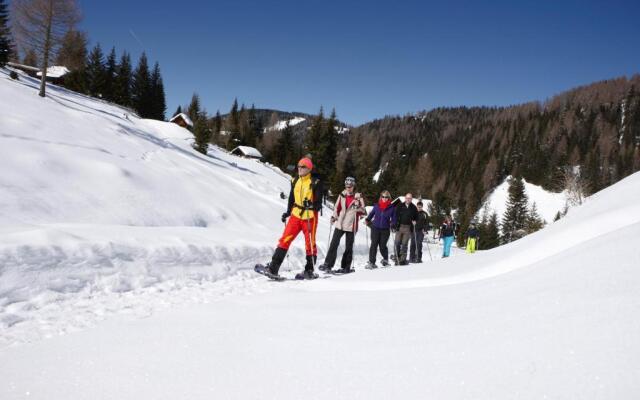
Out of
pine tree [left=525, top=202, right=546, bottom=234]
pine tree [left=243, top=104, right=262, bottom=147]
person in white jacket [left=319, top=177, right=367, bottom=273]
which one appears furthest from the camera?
pine tree [left=243, top=104, right=262, bottom=147]

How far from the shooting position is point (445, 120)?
18500 centimetres

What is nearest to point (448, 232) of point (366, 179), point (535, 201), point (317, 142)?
point (317, 142)

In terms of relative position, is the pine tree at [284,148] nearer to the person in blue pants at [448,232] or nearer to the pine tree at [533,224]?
the pine tree at [533,224]

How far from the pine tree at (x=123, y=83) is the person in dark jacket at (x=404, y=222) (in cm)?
6538

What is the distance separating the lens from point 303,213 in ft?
20.9

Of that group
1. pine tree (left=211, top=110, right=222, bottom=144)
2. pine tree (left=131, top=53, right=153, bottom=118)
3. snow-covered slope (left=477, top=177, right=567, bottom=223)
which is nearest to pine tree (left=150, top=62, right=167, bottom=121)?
pine tree (left=131, top=53, right=153, bottom=118)

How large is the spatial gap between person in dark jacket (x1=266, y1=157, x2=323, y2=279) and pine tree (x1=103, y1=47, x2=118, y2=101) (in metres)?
65.9

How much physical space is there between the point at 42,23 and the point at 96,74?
36858 mm

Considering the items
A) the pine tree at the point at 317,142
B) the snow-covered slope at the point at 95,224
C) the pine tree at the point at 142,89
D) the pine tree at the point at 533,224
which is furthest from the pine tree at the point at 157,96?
the pine tree at the point at 533,224

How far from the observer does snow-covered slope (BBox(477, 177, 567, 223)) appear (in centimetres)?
8538

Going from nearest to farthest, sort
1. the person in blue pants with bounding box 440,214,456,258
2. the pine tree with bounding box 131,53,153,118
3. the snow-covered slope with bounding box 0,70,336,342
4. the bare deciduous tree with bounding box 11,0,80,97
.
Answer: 1. the snow-covered slope with bounding box 0,70,336,342
2. the person in blue pants with bounding box 440,214,456,258
3. the bare deciduous tree with bounding box 11,0,80,97
4. the pine tree with bounding box 131,53,153,118

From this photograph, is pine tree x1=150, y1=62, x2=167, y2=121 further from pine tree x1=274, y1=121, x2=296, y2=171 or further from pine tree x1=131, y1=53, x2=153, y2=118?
pine tree x1=274, y1=121, x2=296, y2=171

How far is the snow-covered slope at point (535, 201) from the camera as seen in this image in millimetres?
85375

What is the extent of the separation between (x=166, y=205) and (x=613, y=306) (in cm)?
1101
